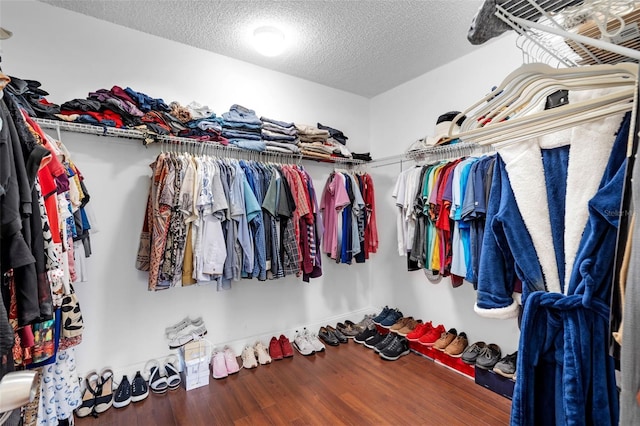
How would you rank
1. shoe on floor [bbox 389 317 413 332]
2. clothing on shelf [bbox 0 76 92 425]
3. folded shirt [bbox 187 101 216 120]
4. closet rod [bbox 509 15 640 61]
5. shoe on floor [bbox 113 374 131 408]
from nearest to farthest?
closet rod [bbox 509 15 640 61] < clothing on shelf [bbox 0 76 92 425] < shoe on floor [bbox 113 374 131 408] < folded shirt [bbox 187 101 216 120] < shoe on floor [bbox 389 317 413 332]

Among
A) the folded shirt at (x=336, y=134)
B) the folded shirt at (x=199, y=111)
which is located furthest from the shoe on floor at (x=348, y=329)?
the folded shirt at (x=199, y=111)

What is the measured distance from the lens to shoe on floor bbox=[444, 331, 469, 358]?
7.63 feet

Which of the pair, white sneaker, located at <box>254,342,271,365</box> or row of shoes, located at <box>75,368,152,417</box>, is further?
white sneaker, located at <box>254,342,271,365</box>

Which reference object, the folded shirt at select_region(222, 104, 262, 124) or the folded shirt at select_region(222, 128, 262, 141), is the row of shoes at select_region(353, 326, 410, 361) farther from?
the folded shirt at select_region(222, 104, 262, 124)

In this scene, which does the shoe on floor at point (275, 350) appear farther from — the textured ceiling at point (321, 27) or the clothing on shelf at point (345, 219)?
the textured ceiling at point (321, 27)

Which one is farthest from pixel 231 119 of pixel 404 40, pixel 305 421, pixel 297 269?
pixel 305 421

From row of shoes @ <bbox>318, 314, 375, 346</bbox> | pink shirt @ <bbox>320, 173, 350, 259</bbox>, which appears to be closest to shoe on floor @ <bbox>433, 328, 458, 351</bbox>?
row of shoes @ <bbox>318, 314, 375, 346</bbox>

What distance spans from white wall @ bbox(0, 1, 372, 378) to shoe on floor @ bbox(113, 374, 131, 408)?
0.43ft

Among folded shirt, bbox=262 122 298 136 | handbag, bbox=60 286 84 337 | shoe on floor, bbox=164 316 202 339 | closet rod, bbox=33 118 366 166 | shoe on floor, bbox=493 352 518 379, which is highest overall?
folded shirt, bbox=262 122 298 136

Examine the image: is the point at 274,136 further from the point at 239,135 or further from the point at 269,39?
the point at 269,39

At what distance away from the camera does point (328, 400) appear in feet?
6.47

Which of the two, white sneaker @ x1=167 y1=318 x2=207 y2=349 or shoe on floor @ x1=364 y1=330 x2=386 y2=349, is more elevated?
white sneaker @ x1=167 y1=318 x2=207 y2=349

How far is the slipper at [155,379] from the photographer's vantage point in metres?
2.07

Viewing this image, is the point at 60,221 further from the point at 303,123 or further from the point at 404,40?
the point at 404,40
